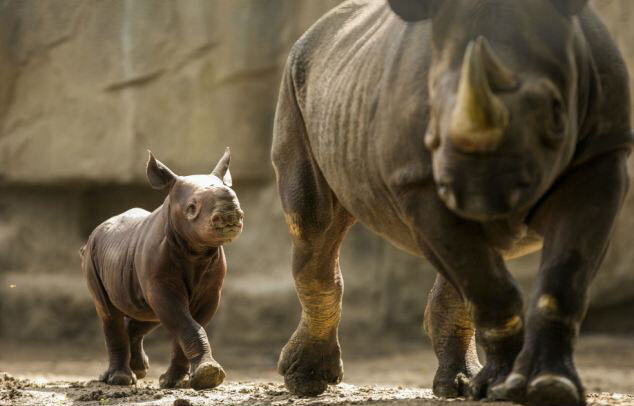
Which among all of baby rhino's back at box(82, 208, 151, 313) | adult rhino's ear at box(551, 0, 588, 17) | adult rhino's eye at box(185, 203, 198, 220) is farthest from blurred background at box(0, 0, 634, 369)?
adult rhino's ear at box(551, 0, 588, 17)

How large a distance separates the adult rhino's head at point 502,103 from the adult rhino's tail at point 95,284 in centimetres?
378

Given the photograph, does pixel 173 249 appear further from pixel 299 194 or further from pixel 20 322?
pixel 20 322

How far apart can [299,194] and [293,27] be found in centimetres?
537

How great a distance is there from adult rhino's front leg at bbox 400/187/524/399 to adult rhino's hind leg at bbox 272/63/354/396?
172 centimetres

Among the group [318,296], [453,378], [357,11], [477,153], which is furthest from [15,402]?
[477,153]

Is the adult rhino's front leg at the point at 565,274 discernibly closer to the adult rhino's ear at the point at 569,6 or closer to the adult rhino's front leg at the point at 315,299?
the adult rhino's ear at the point at 569,6

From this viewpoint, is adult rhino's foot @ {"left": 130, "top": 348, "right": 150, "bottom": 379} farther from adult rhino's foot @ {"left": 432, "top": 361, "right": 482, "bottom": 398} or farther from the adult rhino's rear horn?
the adult rhino's rear horn

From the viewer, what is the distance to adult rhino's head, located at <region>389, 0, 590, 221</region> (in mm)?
3861

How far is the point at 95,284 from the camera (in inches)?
298

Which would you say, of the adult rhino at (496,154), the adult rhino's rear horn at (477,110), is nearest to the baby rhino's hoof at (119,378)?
the adult rhino at (496,154)

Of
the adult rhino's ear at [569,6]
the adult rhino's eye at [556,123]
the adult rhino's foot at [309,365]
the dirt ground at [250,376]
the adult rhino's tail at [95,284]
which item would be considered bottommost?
the dirt ground at [250,376]

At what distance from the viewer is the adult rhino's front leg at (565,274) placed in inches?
163

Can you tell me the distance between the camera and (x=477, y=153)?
12.9 ft

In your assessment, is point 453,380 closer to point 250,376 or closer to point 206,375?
point 206,375
